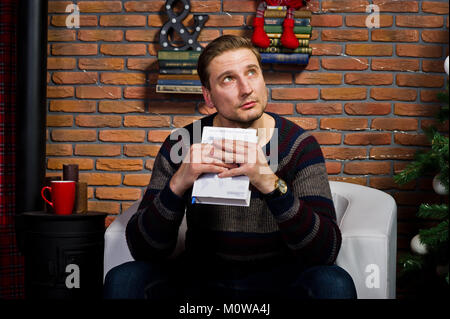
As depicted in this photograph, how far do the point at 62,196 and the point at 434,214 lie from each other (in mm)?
1571

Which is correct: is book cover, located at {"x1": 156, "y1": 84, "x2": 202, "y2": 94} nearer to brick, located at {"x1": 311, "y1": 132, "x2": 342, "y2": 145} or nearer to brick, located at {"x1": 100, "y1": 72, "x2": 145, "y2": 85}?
brick, located at {"x1": 100, "y1": 72, "x2": 145, "y2": 85}

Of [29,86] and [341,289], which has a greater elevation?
[29,86]

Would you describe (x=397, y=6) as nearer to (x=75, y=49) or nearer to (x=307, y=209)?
(x=307, y=209)

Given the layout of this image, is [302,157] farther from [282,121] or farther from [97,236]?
[97,236]

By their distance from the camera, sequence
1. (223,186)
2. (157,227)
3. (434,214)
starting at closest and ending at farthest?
(223,186) → (157,227) → (434,214)

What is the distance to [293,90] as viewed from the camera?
232cm

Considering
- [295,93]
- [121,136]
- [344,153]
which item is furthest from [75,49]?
[344,153]

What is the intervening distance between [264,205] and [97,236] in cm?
90

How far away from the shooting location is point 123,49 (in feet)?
7.82

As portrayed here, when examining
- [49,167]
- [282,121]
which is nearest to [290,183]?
[282,121]

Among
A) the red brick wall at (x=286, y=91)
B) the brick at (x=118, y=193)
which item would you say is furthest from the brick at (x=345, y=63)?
the brick at (x=118, y=193)

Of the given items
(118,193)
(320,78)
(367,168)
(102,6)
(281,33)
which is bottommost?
(118,193)

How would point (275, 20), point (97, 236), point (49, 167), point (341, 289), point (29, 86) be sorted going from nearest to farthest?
point (341, 289)
point (97, 236)
point (29, 86)
point (275, 20)
point (49, 167)

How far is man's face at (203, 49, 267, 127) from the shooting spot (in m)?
1.37
